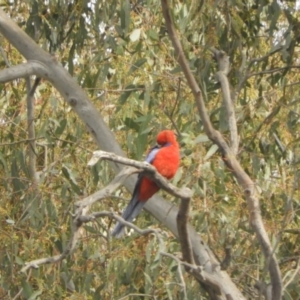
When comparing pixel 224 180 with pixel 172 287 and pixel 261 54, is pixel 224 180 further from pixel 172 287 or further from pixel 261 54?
pixel 261 54

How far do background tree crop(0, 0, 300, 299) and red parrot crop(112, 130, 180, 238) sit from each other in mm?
56

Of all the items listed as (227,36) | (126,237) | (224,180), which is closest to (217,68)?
(227,36)

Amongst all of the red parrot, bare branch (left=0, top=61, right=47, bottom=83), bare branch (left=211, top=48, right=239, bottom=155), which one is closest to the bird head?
the red parrot

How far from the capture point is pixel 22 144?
13.4 feet

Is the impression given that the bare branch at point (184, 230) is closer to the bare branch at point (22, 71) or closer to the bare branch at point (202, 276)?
the bare branch at point (202, 276)

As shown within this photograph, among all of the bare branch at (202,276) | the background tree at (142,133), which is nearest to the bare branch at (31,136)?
the background tree at (142,133)

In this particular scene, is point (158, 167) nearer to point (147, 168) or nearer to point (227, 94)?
point (227, 94)

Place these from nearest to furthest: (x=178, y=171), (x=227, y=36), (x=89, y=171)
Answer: (x=178, y=171) < (x=227, y=36) < (x=89, y=171)

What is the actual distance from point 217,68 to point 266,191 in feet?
1.90

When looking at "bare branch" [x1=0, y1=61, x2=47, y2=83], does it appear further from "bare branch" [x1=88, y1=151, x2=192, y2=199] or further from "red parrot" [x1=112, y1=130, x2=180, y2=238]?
"bare branch" [x1=88, y1=151, x2=192, y2=199]

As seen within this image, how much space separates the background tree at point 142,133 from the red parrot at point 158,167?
0.06 m

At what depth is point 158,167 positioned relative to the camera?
361cm

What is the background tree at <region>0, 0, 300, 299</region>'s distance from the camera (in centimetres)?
364

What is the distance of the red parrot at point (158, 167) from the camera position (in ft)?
11.4
